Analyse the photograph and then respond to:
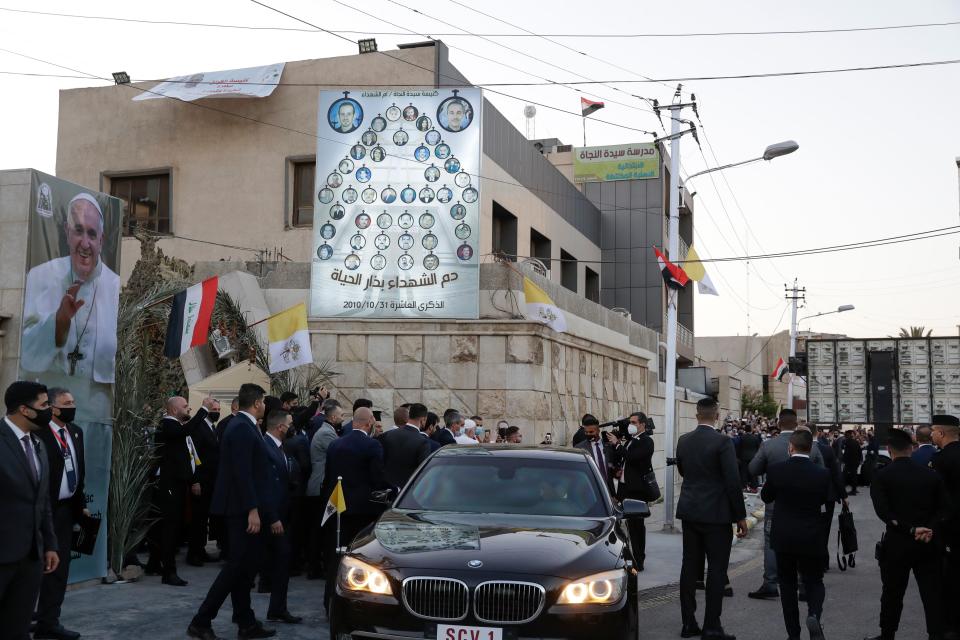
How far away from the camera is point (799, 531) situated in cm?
791

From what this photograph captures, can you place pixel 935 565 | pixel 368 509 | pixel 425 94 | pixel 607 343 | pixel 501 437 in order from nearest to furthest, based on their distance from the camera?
pixel 935 565
pixel 368 509
pixel 501 437
pixel 425 94
pixel 607 343

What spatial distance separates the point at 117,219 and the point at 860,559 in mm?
11467

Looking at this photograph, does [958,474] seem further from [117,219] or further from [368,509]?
[117,219]

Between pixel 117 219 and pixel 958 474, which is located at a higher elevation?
pixel 117 219

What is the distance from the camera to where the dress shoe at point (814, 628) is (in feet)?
25.2

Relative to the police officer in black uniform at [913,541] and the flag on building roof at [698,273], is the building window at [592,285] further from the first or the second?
the police officer in black uniform at [913,541]

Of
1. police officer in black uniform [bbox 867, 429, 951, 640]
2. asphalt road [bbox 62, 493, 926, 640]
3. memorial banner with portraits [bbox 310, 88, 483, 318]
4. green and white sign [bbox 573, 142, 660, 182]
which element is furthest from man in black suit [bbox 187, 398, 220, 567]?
green and white sign [bbox 573, 142, 660, 182]

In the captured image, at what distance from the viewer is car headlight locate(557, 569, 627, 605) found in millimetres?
5805

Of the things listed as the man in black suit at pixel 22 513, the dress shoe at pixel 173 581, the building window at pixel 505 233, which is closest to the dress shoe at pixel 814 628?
the man in black suit at pixel 22 513

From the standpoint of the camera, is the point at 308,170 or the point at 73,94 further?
the point at 73,94

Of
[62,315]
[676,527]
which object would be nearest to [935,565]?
[62,315]

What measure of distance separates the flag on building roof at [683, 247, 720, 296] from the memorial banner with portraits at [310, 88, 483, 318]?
4.21m

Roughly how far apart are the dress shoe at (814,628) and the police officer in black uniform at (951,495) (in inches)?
52.1

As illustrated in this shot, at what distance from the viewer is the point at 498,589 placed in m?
5.76
